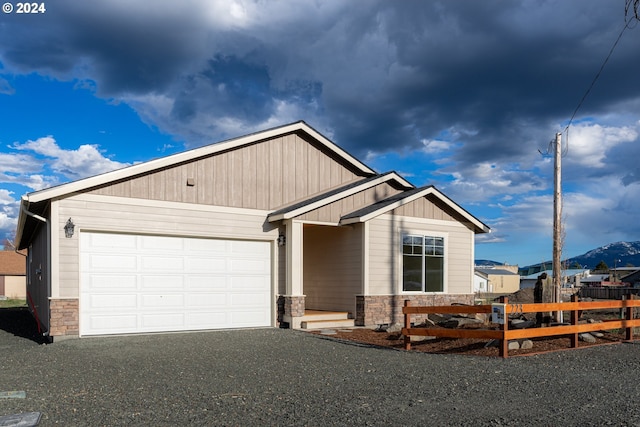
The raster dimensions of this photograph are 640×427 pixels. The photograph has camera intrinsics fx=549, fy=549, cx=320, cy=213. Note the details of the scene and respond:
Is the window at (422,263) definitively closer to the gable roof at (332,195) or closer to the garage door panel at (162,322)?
the gable roof at (332,195)

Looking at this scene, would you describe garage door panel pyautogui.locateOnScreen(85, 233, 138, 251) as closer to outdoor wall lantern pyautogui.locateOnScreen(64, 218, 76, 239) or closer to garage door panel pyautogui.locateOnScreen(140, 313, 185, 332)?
outdoor wall lantern pyautogui.locateOnScreen(64, 218, 76, 239)

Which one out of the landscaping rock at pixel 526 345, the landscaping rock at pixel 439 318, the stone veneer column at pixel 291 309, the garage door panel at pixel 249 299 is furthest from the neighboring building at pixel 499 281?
the landscaping rock at pixel 526 345

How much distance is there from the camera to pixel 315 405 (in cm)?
584

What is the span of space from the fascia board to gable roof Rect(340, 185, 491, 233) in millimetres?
1892

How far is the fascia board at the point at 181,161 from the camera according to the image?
37.8 ft

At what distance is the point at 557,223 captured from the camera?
12.2 meters

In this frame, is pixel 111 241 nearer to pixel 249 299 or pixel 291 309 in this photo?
pixel 249 299

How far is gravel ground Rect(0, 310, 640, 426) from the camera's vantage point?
540 cm

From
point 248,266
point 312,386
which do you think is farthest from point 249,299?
point 312,386

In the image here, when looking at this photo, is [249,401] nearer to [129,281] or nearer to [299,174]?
[129,281]

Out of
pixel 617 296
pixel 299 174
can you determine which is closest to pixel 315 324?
pixel 299 174

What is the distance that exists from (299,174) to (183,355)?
23.9 feet

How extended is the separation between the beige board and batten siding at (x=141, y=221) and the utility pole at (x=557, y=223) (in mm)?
6817

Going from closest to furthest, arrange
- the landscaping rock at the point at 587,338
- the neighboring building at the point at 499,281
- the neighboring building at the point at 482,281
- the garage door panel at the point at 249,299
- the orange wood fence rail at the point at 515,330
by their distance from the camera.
→ the orange wood fence rail at the point at 515,330 < the landscaping rock at the point at 587,338 < the garage door panel at the point at 249,299 < the neighboring building at the point at 482,281 < the neighboring building at the point at 499,281
